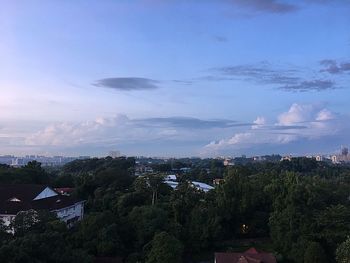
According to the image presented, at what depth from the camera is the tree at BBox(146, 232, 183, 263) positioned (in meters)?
29.3

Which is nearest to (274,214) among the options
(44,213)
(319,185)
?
(319,185)

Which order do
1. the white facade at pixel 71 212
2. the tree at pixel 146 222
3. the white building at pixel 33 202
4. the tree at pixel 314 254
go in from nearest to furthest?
the tree at pixel 314 254 < the white building at pixel 33 202 < the tree at pixel 146 222 < the white facade at pixel 71 212

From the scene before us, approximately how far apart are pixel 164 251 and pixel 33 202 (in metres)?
13.0

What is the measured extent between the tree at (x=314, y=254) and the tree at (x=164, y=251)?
917 cm

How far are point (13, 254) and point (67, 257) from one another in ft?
10.7

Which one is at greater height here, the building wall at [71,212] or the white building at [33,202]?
the white building at [33,202]

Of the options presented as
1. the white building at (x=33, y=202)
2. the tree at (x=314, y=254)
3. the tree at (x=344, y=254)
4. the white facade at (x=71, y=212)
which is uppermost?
the white building at (x=33, y=202)

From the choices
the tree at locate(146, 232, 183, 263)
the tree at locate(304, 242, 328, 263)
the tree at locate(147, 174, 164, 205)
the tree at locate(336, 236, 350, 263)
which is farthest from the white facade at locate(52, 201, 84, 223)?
the tree at locate(336, 236, 350, 263)

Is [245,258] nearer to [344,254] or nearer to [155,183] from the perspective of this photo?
[344,254]

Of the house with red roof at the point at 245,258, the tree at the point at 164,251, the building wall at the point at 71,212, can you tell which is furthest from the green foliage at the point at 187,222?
the house with red roof at the point at 245,258

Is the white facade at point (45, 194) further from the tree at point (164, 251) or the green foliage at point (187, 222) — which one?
the tree at point (164, 251)

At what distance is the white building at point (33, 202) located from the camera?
34562 mm

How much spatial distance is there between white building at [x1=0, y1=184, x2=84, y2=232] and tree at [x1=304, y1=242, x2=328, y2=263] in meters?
19.9

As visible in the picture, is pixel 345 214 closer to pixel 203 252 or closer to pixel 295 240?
pixel 295 240
